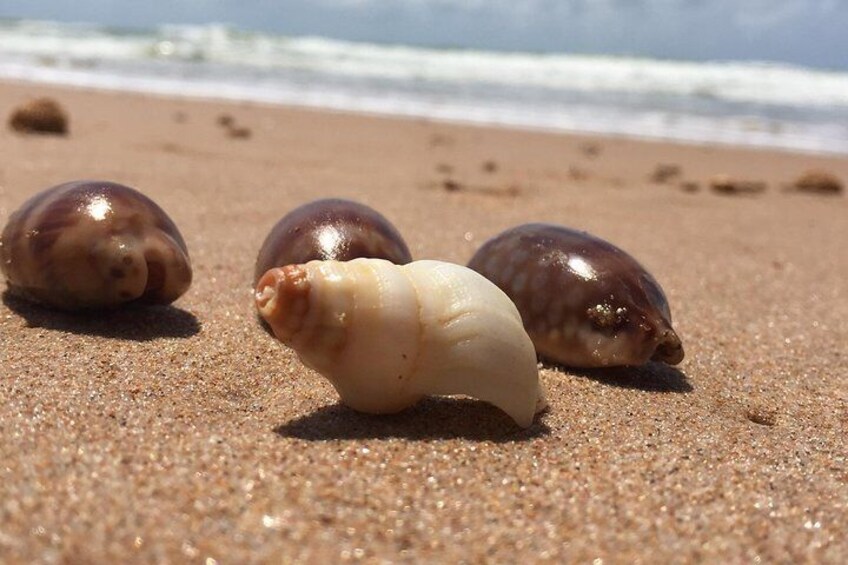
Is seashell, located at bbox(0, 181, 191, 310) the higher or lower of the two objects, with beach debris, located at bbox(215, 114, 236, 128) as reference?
higher

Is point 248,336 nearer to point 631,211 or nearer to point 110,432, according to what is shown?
point 110,432

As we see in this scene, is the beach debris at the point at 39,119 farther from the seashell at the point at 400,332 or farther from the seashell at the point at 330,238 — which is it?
the seashell at the point at 400,332

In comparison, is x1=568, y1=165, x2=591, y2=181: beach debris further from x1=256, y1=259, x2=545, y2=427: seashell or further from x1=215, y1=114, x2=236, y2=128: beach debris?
x1=256, y1=259, x2=545, y2=427: seashell

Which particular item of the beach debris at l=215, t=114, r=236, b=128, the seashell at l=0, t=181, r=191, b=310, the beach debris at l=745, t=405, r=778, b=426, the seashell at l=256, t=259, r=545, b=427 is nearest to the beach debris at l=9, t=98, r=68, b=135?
the beach debris at l=215, t=114, r=236, b=128

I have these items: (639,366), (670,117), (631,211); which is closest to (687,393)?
(639,366)

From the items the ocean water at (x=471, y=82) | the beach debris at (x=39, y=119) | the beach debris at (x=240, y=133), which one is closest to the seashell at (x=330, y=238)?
the beach debris at (x=39, y=119)

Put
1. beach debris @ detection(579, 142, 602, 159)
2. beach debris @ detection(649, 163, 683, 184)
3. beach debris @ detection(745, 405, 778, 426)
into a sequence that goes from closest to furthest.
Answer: beach debris @ detection(745, 405, 778, 426), beach debris @ detection(649, 163, 683, 184), beach debris @ detection(579, 142, 602, 159)
